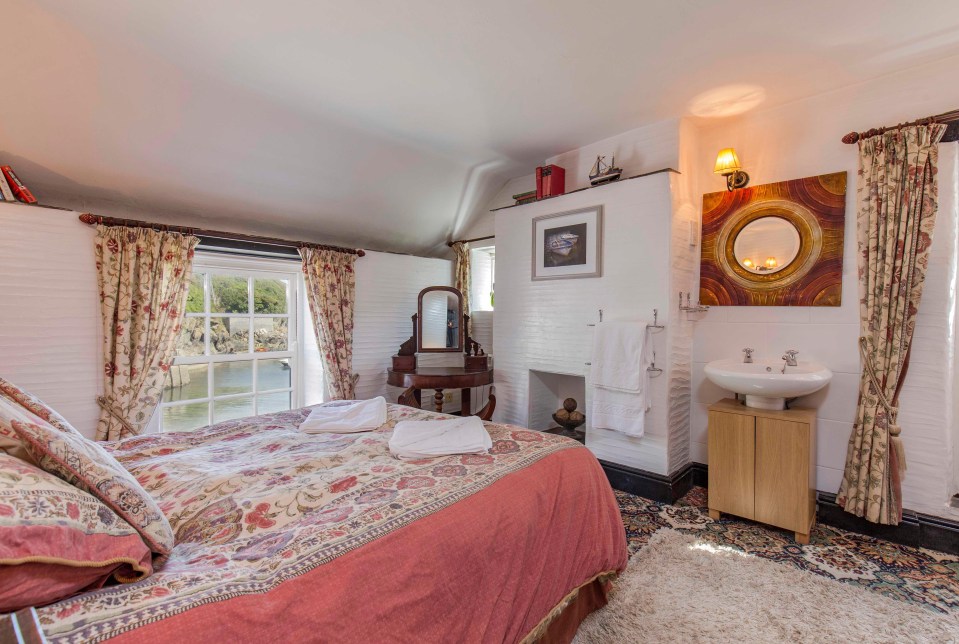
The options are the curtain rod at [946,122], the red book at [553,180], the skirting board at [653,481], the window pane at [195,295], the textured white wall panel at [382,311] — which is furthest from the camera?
the textured white wall panel at [382,311]

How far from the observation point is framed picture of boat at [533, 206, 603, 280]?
324cm

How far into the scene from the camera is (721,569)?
6.93 ft

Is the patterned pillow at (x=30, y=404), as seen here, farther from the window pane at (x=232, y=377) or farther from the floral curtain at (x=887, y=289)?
the floral curtain at (x=887, y=289)

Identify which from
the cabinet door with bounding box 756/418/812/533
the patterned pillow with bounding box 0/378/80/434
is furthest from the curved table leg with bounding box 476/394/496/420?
the patterned pillow with bounding box 0/378/80/434

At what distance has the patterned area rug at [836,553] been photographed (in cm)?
196

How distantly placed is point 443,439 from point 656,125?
2.57 m

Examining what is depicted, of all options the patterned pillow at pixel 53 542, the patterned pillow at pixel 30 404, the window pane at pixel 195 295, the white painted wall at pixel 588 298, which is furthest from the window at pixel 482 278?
the patterned pillow at pixel 53 542

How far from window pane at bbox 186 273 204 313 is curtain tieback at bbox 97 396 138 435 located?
76 centimetres

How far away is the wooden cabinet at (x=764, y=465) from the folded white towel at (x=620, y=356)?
49cm

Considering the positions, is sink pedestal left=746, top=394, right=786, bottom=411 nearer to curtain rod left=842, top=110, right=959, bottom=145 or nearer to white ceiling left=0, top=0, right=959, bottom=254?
curtain rod left=842, top=110, right=959, bottom=145

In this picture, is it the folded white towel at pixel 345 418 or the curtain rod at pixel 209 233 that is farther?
the curtain rod at pixel 209 233

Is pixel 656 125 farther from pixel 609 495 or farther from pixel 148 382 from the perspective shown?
pixel 148 382

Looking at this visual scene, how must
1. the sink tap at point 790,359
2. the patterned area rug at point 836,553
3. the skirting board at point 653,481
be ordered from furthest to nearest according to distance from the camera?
1. the skirting board at point 653,481
2. the sink tap at point 790,359
3. the patterned area rug at point 836,553

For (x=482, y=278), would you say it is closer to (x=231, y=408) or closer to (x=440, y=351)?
(x=440, y=351)
